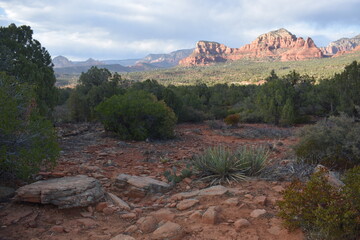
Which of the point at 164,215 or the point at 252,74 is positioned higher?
the point at 252,74

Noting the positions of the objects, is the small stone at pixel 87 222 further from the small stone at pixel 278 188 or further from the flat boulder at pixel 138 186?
the small stone at pixel 278 188

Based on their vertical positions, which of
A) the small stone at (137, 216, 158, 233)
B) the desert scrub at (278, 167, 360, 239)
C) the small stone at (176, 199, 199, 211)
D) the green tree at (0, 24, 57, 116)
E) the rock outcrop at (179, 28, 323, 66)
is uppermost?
the rock outcrop at (179, 28, 323, 66)

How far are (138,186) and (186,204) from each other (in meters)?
1.35

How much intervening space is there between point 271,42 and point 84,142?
166 metres

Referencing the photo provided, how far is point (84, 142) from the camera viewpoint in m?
10.9

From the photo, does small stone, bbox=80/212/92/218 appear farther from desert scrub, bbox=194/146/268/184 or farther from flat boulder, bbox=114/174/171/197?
desert scrub, bbox=194/146/268/184

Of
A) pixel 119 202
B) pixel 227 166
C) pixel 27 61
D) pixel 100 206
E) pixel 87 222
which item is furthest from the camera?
Result: pixel 27 61

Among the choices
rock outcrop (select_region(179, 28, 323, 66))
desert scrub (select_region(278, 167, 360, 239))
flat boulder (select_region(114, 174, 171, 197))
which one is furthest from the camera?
rock outcrop (select_region(179, 28, 323, 66))

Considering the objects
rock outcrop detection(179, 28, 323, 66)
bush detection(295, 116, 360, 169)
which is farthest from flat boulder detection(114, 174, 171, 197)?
rock outcrop detection(179, 28, 323, 66)

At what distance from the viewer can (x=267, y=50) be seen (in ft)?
496

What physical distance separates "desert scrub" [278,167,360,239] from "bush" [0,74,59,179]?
418 centimetres

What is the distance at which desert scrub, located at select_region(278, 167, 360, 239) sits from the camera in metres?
3.12

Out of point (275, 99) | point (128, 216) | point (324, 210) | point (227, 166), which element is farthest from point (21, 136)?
point (275, 99)

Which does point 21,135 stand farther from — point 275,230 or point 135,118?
point 135,118
